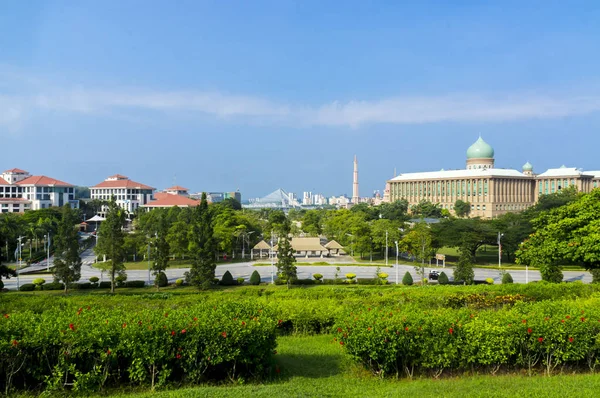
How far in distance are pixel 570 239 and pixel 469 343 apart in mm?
19128

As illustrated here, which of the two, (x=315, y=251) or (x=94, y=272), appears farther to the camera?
(x=315, y=251)

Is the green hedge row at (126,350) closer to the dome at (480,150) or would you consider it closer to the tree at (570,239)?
the tree at (570,239)

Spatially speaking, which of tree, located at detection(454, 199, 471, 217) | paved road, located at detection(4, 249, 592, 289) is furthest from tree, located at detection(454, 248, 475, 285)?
tree, located at detection(454, 199, 471, 217)

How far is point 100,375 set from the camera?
9766 millimetres

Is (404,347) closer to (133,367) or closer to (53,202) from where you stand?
(133,367)

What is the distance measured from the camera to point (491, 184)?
379 ft

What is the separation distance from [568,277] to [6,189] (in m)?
112

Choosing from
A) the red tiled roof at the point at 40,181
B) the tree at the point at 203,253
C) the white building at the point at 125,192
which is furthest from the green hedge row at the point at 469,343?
the white building at the point at 125,192

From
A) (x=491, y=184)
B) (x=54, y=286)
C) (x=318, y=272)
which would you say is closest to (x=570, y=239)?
(x=318, y=272)

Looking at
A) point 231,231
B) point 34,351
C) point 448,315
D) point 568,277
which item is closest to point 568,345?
point 448,315

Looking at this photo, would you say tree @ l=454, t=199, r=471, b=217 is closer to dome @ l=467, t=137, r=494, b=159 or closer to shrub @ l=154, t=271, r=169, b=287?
dome @ l=467, t=137, r=494, b=159

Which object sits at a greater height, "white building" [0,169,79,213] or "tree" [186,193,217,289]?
"white building" [0,169,79,213]

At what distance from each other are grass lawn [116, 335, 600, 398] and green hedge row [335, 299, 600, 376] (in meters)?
0.37

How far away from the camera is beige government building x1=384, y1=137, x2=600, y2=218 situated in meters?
116
